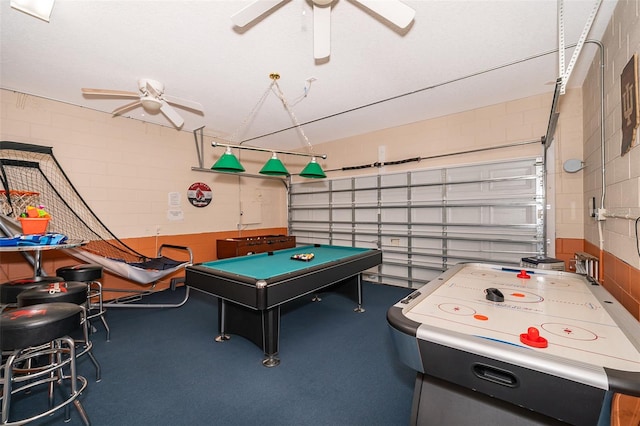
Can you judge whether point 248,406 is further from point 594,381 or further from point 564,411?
point 594,381

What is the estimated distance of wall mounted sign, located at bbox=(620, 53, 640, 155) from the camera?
5.68 ft

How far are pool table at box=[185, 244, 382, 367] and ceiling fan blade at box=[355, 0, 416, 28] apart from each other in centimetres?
214

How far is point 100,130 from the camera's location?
4.12 metres

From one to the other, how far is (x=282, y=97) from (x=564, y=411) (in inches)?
149

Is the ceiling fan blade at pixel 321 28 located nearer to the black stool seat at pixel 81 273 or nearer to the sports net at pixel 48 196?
the black stool seat at pixel 81 273

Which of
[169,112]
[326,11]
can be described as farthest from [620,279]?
[169,112]

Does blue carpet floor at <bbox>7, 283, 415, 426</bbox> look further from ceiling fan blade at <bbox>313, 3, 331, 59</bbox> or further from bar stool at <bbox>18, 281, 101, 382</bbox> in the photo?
ceiling fan blade at <bbox>313, 3, 331, 59</bbox>

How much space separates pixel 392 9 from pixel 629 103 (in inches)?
67.5

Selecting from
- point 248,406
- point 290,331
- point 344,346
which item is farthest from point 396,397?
point 290,331

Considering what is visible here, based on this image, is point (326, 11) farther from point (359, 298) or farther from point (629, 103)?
point (359, 298)

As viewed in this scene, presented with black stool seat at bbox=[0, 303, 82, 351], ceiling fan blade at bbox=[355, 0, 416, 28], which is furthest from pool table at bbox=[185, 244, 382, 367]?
ceiling fan blade at bbox=[355, 0, 416, 28]

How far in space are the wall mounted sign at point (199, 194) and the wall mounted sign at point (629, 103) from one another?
5573mm

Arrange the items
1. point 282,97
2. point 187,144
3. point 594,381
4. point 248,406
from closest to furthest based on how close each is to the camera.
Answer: point 594,381 → point 248,406 → point 282,97 → point 187,144

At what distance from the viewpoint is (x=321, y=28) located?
2.05m
